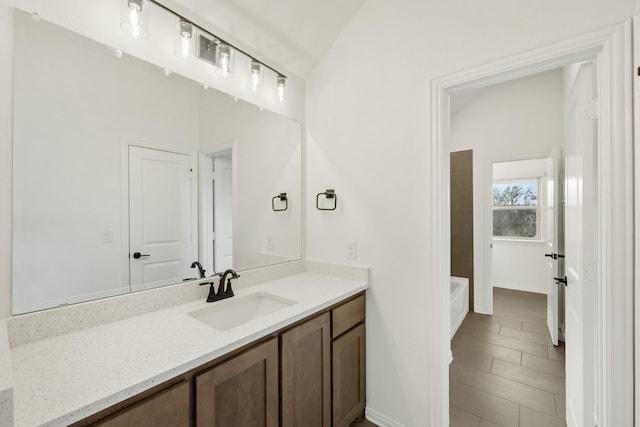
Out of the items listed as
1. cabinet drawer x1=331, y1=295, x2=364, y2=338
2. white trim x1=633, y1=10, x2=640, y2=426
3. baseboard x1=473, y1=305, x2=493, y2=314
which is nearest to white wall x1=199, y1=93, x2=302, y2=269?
cabinet drawer x1=331, y1=295, x2=364, y2=338

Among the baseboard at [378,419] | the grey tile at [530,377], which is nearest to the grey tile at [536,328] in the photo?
the grey tile at [530,377]

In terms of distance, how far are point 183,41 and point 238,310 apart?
1483 mm

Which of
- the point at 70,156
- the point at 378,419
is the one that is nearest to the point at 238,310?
the point at 70,156

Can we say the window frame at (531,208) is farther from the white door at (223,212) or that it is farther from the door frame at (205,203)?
the door frame at (205,203)

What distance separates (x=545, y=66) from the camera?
1.33 meters

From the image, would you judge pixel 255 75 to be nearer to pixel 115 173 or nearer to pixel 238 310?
pixel 115 173

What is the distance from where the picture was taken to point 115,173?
1.28 meters

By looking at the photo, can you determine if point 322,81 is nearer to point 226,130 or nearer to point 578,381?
point 226,130

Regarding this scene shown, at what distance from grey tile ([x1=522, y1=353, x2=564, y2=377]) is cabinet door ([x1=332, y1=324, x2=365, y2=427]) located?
1683mm

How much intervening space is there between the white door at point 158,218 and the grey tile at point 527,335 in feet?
11.0

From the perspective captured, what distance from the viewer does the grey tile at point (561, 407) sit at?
1.82 m

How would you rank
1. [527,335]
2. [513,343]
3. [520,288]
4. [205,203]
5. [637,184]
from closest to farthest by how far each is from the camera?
[637,184]
[205,203]
[513,343]
[527,335]
[520,288]

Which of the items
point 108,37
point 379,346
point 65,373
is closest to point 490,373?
point 379,346

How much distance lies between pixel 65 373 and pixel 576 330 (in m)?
2.29
